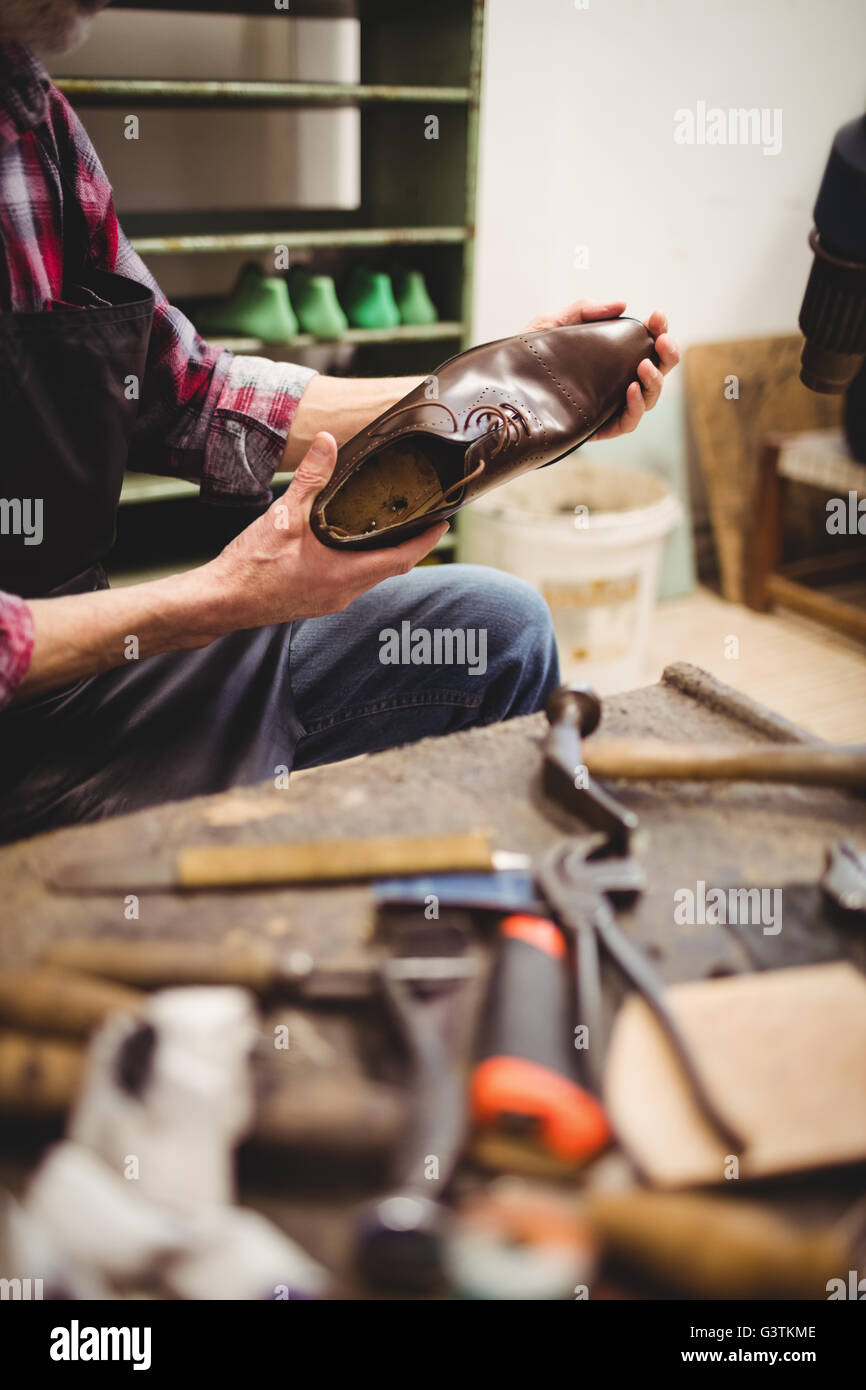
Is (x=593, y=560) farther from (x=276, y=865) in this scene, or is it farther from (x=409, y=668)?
(x=276, y=865)

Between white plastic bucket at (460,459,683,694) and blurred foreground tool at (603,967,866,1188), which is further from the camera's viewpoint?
white plastic bucket at (460,459,683,694)

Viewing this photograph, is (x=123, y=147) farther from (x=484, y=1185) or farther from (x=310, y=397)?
(x=484, y=1185)

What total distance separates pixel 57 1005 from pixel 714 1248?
334 mm

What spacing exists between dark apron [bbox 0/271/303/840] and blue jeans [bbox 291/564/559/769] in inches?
1.5

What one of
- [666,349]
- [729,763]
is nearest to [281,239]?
[666,349]

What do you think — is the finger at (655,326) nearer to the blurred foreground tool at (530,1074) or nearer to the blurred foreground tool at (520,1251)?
the blurred foreground tool at (530,1074)

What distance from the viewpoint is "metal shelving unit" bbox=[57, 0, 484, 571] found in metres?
1.86

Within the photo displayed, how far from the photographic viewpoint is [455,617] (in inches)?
44.9

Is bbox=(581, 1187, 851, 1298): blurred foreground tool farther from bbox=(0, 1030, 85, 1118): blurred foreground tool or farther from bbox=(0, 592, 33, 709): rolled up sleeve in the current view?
bbox=(0, 592, 33, 709): rolled up sleeve

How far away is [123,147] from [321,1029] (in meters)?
2.11

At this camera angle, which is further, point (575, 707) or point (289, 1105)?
point (575, 707)

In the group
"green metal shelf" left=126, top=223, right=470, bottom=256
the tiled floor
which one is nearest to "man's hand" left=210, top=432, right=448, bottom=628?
"green metal shelf" left=126, top=223, right=470, bottom=256

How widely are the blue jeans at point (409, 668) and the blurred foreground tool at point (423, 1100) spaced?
1.66 feet

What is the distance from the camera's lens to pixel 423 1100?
48 centimetres
